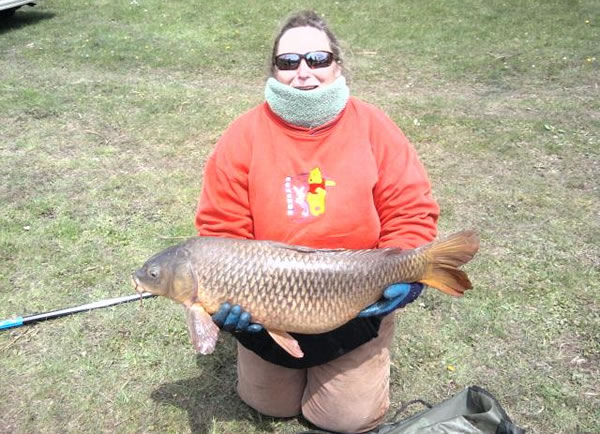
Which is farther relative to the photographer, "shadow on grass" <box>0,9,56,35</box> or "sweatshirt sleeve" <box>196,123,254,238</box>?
"shadow on grass" <box>0,9,56,35</box>

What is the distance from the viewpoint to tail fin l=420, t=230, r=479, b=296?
2322 mm

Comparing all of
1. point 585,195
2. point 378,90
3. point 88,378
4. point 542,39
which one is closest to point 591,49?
point 542,39

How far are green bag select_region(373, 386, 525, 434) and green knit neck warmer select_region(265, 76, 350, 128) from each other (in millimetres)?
1383

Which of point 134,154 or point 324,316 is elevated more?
point 324,316

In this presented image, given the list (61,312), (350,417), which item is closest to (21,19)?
(61,312)

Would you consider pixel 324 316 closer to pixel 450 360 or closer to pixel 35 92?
pixel 450 360

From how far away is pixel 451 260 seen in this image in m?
2.36

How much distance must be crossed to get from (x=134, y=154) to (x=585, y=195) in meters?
4.04

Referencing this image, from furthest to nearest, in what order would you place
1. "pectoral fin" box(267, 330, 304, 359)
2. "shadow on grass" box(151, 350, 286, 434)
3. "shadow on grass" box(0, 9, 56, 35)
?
"shadow on grass" box(0, 9, 56, 35) < "shadow on grass" box(151, 350, 286, 434) < "pectoral fin" box(267, 330, 304, 359)

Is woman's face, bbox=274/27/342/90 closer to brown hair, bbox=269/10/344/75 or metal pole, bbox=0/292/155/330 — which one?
brown hair, bbox=269/10/344/75

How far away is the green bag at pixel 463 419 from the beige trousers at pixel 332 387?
0.15m

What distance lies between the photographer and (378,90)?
7.43 meters

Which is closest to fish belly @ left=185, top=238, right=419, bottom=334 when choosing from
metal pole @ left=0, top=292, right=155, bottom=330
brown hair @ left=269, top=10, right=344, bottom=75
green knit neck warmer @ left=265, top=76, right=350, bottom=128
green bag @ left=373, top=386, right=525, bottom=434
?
green knit neck warmer @ left=265, top=76, right=350, bottom=128

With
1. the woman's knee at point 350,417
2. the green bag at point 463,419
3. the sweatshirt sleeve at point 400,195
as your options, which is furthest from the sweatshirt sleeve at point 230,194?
the green bag at point 463,419
